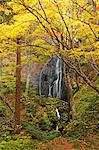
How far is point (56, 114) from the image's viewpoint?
16531mm

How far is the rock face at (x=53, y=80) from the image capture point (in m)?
20.5

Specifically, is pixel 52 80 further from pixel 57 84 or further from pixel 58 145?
pixel 58 145

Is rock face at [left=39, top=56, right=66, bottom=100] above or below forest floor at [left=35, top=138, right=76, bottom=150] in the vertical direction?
above

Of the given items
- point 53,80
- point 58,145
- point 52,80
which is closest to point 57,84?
point 53,80

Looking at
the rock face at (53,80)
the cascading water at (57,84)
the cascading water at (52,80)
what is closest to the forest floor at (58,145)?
the rock face at (53,80)

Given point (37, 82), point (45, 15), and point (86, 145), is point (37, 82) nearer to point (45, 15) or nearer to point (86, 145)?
point (86, 145)

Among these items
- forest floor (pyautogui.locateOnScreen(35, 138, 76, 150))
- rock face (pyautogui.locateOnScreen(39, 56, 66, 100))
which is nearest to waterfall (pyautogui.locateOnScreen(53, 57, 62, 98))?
rock face (pyautogui.locateOnScreen(39, 56, 66, 100))

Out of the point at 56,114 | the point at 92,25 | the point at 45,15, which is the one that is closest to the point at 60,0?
the point at 45,15

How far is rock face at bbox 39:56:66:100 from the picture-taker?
20.5 m

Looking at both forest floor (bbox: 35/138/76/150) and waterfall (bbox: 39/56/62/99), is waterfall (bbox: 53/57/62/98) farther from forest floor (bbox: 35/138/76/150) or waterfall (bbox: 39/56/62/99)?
forest floor (bbox: 35/138/76/150)

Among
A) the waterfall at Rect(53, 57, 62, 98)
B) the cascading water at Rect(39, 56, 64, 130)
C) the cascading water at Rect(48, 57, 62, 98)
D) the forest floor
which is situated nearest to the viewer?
the forest floor

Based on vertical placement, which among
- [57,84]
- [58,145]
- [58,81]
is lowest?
[58,145]

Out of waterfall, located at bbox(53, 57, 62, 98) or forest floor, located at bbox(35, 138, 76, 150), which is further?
waterfall, located at bbox(53, 57, 62, 98)

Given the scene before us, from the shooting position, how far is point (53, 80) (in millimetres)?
21953
